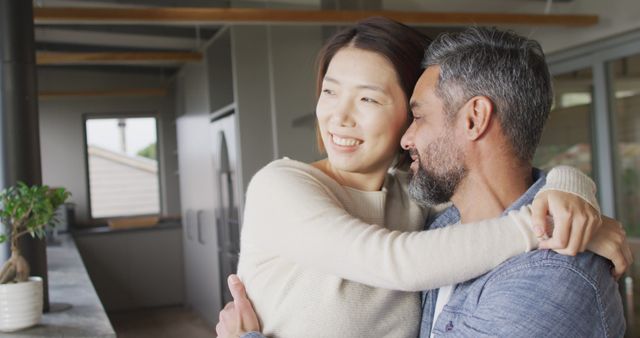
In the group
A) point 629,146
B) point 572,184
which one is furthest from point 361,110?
point 629,146

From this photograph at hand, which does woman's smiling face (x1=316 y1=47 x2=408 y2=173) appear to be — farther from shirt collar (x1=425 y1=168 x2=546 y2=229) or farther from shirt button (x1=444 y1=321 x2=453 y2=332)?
shirt button (x1=444 y1=321 x2=453 y2=332)

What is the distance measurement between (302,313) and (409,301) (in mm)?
218

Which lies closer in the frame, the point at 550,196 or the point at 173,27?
the point at 550,196

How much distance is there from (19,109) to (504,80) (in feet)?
8.55

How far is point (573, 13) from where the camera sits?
504 cm

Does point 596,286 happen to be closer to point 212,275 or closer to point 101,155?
point 212,275

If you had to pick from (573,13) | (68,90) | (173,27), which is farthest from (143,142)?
(573,13)

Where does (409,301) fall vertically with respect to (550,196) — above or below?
below

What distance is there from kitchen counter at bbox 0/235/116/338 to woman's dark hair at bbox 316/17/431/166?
192 centimetres

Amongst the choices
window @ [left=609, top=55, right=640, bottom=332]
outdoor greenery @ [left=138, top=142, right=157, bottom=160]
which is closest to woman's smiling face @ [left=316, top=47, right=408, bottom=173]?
window @ [left=609, top=55, right=640, bottom=332]

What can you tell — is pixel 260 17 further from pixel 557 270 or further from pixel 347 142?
pixel 557 270

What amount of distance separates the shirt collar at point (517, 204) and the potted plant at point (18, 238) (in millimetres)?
1913

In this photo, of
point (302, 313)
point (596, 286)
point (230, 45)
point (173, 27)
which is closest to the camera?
point (596, 286)

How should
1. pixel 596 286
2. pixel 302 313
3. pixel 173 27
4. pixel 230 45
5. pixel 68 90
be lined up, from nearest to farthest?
1. pixel 596 286
2. pixel 302 313
3. pixel 230 45
4. pixel 173 27
5. pixel 68 90
